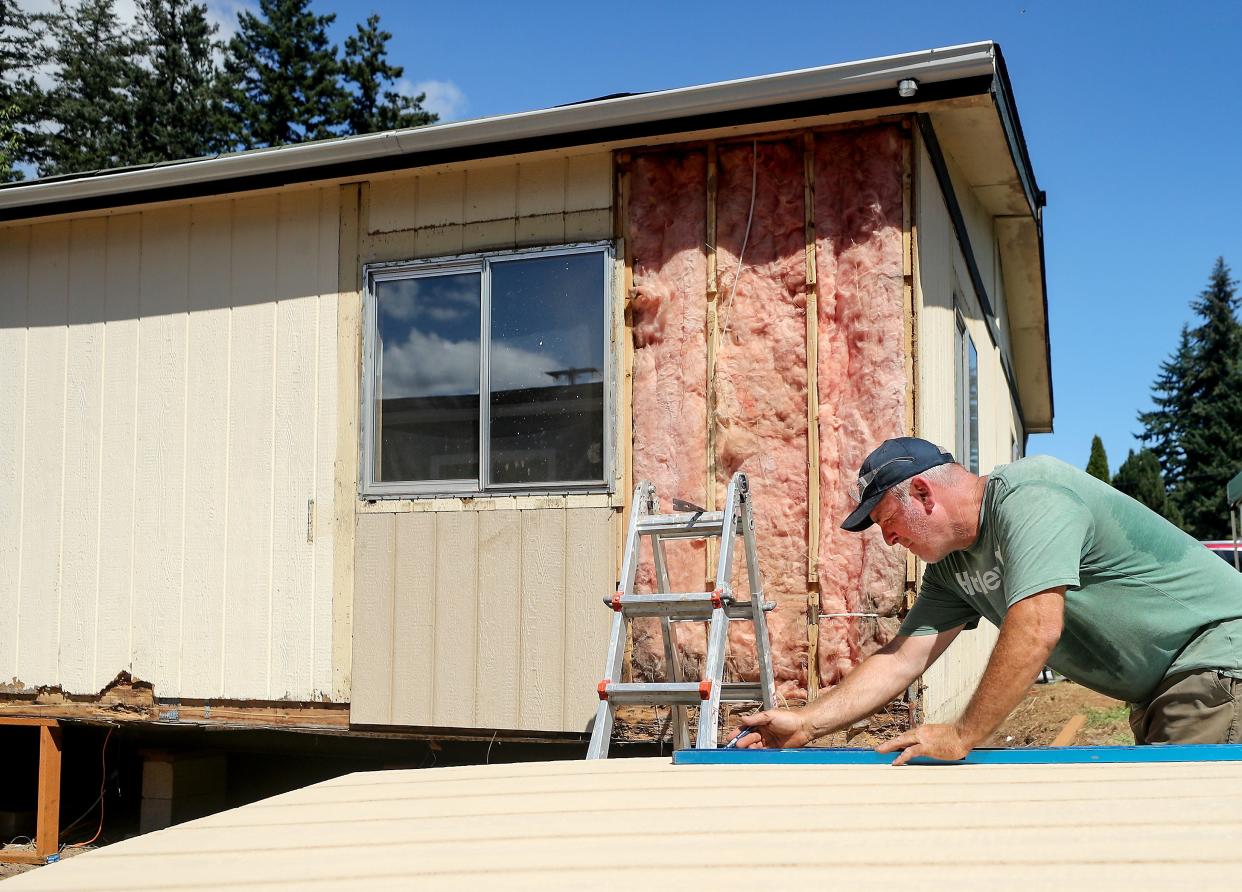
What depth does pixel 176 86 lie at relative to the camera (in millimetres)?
32938

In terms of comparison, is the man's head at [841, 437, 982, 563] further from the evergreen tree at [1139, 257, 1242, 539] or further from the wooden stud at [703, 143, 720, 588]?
the evergreen tree at [1139, 257, 1242, 539]

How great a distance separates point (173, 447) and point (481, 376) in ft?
7.20

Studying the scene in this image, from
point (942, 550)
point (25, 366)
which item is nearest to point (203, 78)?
point (25, 366)

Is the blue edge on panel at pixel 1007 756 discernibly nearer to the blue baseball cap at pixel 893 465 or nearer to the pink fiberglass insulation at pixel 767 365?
the blue baseball cap at pixel 893 465

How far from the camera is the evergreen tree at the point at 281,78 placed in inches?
1193

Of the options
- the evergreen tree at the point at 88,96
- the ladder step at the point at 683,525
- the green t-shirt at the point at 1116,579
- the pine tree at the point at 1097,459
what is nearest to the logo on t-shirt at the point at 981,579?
the green t-shirt at the point at 1116,579

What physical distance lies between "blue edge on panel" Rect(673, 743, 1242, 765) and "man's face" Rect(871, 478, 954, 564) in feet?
2.84

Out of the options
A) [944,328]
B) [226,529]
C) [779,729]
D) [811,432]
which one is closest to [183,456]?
[226,529]

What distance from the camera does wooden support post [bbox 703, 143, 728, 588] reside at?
5957mm

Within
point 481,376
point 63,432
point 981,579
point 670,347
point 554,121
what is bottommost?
point 981,579

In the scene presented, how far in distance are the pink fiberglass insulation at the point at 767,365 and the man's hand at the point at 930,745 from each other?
343 centimetres

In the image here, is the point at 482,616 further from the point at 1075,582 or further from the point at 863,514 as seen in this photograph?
the point at 1075,582

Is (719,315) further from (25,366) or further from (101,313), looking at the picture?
(25,366)

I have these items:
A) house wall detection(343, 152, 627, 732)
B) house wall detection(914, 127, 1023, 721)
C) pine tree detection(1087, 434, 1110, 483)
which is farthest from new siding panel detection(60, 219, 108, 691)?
pine tree detection(1087, 434, 1110, 483)
